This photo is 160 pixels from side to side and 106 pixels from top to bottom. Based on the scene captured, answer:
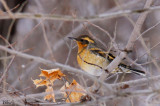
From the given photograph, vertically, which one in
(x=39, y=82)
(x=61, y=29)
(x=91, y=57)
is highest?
(x=61, y=29)

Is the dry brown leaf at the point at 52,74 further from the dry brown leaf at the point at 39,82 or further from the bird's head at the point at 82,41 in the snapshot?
the bird's head at the point at 82,41

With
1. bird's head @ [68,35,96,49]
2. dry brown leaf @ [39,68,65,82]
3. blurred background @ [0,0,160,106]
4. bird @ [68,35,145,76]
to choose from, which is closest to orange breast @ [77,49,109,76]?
bird @ [68,35,145,76]

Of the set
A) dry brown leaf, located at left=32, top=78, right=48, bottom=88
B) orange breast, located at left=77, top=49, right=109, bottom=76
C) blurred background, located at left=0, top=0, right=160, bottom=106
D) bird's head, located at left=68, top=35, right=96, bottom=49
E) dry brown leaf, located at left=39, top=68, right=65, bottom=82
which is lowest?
dry brown leaf, located at left=32, top=78, right=48, bottom=88

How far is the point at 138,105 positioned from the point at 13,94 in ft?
18.4

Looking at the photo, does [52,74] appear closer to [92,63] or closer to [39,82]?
[39,82]

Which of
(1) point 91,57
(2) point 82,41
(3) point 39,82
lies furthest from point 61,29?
(3) point 39,82

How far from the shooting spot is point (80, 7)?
1162 cm

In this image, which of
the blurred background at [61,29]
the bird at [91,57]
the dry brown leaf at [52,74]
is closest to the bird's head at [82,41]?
the bird at [91,57]

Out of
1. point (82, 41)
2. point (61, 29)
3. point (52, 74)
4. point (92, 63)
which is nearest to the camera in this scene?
point (52, 74)

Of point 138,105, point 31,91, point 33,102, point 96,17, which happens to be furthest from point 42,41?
point 96,17

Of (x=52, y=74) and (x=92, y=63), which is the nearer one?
(x=52, y=74)

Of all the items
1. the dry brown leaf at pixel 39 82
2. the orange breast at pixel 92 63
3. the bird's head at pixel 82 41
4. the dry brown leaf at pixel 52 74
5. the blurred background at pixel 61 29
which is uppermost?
the blurred background at pixel 61 29

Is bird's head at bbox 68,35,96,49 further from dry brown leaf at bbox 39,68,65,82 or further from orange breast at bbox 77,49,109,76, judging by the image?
dry brown leaf at bbox 39,68,65,82

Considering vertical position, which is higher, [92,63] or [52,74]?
[92,63]
